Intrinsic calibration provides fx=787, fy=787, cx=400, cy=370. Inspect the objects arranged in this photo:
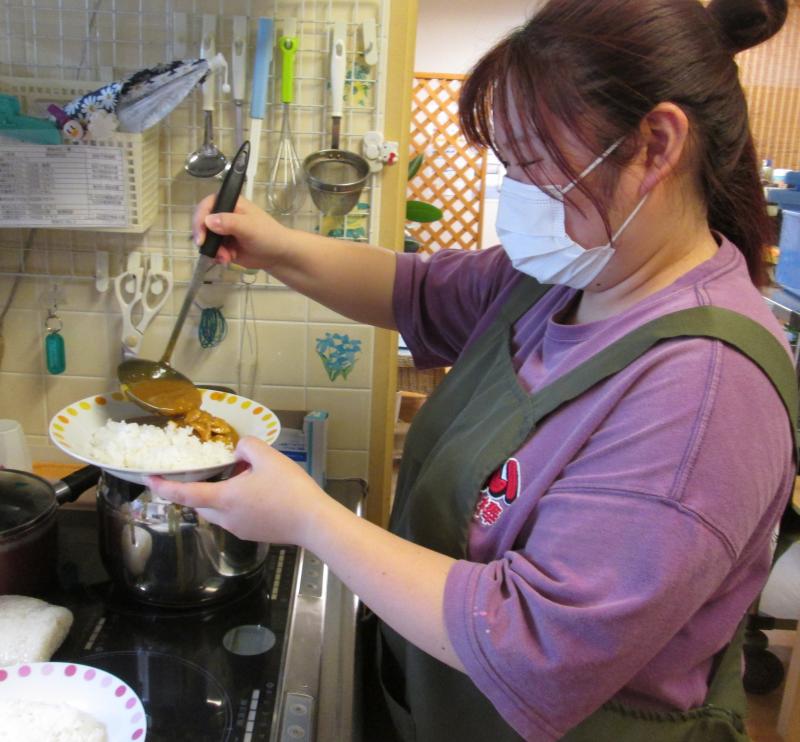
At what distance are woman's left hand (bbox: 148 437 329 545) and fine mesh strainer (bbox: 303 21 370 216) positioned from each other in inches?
24.0

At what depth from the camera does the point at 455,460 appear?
0.85 m

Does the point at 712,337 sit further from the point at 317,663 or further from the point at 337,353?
the point at 337,353


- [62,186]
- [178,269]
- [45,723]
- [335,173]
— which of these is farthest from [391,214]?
[45,723]

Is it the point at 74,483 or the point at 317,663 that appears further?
the point at 74,483

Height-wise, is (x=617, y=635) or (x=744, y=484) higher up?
(x=744, y=484)

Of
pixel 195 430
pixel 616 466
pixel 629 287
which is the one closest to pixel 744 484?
pixel 616 466

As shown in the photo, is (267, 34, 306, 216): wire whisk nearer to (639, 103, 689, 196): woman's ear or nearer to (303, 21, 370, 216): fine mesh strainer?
(303, 21, 370, 216): fine mesh strainer

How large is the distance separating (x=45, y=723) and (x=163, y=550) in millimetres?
259

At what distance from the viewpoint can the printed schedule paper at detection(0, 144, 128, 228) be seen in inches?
46.1

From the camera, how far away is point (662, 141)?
0.68m

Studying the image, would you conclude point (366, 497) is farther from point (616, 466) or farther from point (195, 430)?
point (616, 466)

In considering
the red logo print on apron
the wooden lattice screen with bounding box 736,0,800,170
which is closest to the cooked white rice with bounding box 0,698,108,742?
the red logo print on apron

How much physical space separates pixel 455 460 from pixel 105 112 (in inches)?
29.1

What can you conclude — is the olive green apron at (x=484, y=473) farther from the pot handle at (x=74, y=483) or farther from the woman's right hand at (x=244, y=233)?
the pot handle at (x=74, y=483)
